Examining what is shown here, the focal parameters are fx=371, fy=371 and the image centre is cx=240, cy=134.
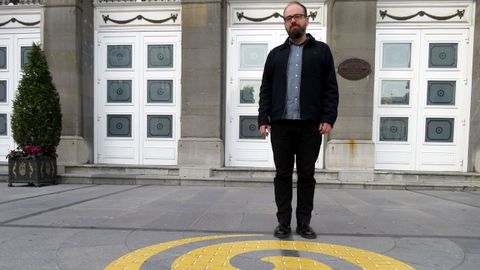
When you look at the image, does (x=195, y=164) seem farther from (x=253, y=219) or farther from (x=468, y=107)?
(x=468, y=107)

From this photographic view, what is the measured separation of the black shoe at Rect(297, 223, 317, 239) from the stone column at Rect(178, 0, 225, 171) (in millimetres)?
4778

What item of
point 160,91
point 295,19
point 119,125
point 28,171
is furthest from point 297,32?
point 119,125

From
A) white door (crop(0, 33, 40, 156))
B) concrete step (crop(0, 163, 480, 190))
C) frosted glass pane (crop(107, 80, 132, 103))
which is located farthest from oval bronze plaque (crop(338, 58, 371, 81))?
white door (crop(0, 33, 40, 156))

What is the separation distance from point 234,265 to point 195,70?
20.4 ft

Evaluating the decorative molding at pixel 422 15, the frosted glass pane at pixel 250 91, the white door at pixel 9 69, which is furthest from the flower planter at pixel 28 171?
the decorative molding at pixel 422 15

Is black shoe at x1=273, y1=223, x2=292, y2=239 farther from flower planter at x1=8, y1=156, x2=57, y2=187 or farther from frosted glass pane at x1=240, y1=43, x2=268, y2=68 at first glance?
flower planter at x1=8, y1=156, x2=57, y2=187

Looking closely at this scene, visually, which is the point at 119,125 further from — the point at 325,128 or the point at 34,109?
the point at 325,128

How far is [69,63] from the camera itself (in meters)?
8.68

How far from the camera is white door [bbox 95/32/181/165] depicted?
9.07 meters

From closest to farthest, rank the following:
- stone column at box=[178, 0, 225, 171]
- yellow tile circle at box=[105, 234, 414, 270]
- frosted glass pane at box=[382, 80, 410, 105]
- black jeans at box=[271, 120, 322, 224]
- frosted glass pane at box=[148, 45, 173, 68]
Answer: yellow tile circle at box=[105, 234, 414, 270] → black jeans at box=[271, 120, 322, 224] → stone column at box=[178, 0, 225, 171] → frosted glass pane at box=[382, 80, 410, 105] → frosted glass pane at box=[148, 45, 173, 68]

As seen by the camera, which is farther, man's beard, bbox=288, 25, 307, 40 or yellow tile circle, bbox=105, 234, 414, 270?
man's beard, bbox=288, 25, 307, 40

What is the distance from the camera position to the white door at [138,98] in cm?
907

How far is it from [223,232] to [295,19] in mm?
2286

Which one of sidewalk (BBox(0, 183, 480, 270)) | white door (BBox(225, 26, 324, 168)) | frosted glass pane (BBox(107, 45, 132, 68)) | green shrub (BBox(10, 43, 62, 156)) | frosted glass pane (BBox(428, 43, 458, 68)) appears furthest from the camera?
frosted glass pane (BBox(107, 45, 132, 68))
